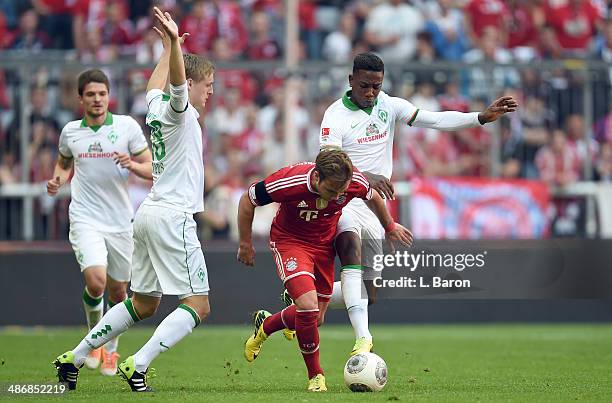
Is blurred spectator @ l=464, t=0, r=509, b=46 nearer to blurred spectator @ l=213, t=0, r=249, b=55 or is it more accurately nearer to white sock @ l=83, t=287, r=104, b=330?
blurred spectator @ l=213, t=0, r=249, b=55

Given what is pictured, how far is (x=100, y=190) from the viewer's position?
462 inches

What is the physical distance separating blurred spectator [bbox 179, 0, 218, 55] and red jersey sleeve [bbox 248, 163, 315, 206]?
1038cm

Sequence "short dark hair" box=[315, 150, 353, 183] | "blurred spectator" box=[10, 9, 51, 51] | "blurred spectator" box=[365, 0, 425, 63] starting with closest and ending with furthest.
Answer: "short dark hair" box=[315, 150, 353, 183], "blurred spectator" box=[10, 9, 51, 51], "blurred spectator" box=[365, 0, 425, 63]

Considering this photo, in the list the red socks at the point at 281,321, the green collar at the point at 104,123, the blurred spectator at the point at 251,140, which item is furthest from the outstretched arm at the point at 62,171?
the blurred spectator at the point at 251,140

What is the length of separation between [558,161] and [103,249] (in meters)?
9.20

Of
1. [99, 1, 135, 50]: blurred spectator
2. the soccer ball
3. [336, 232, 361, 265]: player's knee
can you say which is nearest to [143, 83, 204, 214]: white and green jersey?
[336, 232, 361, 265]: player's knee

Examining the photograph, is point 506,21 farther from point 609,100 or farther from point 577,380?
point 577,380

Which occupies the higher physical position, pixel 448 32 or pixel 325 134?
pixel 448 32

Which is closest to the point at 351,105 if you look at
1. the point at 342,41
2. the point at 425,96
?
the point at 425,96

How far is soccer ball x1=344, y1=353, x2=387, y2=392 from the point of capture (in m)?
9.36

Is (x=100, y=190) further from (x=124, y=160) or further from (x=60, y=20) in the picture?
(x=60, y=20)

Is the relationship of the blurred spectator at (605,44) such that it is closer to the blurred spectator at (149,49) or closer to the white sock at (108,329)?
the blurred spectator at (149,49)

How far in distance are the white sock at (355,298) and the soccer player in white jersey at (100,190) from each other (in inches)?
94.9

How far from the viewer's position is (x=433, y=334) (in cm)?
1642
